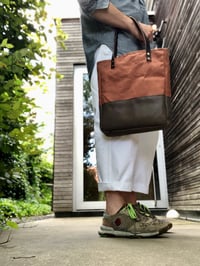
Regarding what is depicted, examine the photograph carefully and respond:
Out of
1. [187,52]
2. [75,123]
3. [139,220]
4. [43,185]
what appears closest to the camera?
[139,220]

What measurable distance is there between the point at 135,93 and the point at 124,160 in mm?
256

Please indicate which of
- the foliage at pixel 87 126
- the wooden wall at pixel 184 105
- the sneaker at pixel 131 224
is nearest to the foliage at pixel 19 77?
the sneaker at pixel 131 224

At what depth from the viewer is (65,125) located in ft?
9.95

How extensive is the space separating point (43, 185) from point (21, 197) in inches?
91.7

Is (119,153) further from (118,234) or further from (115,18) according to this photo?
(115,18)

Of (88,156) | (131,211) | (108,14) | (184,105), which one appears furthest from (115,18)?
(88,156)

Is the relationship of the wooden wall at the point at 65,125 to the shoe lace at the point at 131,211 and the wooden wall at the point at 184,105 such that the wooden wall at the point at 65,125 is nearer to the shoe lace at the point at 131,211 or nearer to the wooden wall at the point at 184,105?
the wooden wall at the point at 184,105

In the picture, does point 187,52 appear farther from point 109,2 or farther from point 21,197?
point 21,197

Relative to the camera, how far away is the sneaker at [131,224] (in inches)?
39.9

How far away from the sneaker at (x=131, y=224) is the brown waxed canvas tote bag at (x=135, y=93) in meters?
0.29

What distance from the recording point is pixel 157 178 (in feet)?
9.29

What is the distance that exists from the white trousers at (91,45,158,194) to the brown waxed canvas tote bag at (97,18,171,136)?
0.19 feet

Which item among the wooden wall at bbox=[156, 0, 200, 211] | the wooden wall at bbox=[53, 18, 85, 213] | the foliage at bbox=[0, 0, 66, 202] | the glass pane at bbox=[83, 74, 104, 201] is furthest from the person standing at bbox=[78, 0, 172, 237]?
the wooden wall at bbox=[53, 18, 85, 213]

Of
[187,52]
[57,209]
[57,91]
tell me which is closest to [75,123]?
[57,91]
